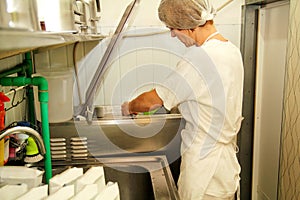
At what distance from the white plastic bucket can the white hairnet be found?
1.67 feet

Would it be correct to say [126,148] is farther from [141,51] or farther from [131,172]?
[141,51]

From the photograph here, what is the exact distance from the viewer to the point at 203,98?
51.6 inches

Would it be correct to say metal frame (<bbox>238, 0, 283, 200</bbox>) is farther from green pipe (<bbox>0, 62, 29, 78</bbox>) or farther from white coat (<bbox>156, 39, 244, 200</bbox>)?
green pipe (<bbox>0, 62, 29, 78</bbox>)

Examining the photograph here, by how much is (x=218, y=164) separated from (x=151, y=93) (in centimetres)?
42

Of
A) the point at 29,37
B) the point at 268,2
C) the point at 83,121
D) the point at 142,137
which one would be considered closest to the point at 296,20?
the point at 268,2

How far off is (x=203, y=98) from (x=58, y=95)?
0.60 metres

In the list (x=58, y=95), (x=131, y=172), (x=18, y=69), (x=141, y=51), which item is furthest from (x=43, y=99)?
(x=141, y=51)

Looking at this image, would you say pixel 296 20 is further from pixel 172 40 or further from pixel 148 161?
pixel 148 161

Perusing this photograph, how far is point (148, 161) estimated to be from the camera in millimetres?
1440

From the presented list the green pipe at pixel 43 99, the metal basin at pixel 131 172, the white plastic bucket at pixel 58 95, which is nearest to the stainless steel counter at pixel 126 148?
the metal basin at pixel 131 172

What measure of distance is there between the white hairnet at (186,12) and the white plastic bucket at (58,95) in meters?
0.51

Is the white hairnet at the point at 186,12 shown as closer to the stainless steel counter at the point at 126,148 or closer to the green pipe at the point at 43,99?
the stainless steel counter at the point at 126,148

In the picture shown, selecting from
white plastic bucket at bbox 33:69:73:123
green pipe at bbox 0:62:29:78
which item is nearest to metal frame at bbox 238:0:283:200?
white plastic bucket at bbox 33:69:73:123

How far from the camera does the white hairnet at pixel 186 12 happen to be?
1299mm
